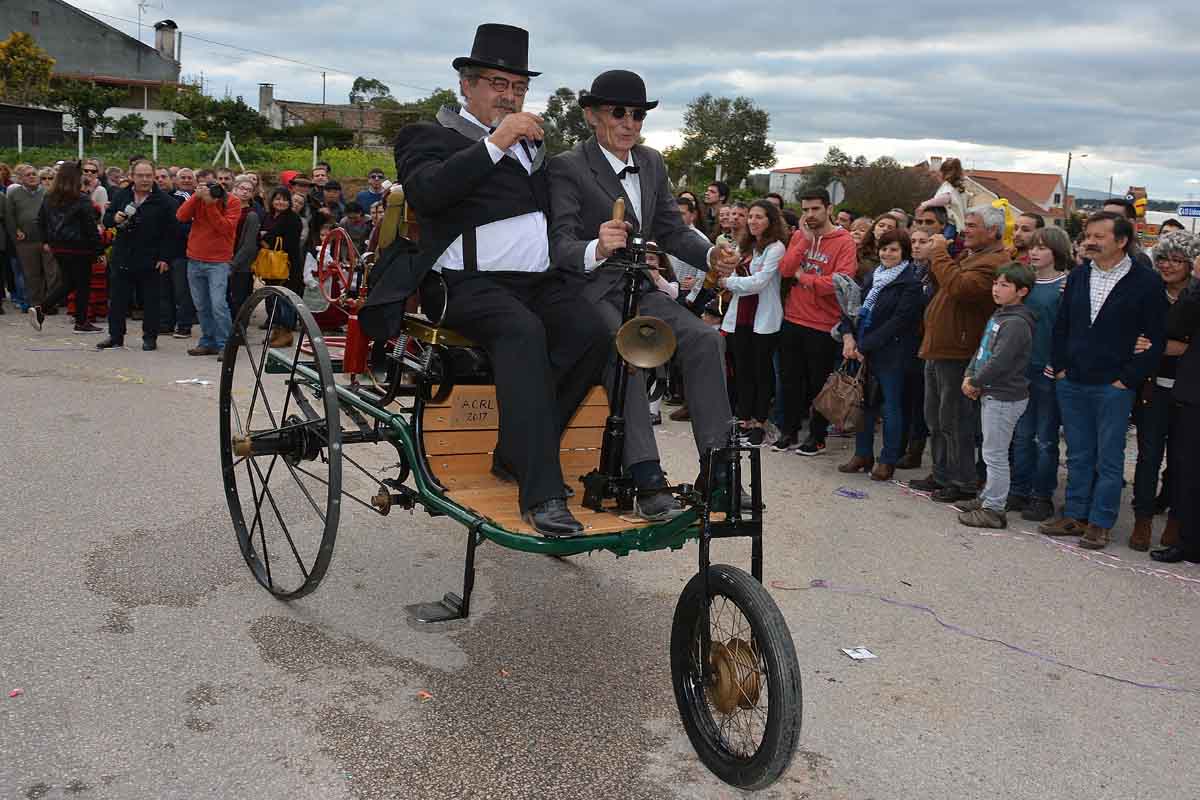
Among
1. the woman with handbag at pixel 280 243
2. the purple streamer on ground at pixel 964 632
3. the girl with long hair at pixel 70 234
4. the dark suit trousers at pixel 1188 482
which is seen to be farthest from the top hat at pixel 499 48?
the girl with long hair at pixel 70 234

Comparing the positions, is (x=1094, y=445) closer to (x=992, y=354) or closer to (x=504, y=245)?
(x=992, y=354)

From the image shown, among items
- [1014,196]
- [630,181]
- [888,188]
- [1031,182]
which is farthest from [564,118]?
[630,181]

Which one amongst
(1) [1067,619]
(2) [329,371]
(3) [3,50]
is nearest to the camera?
(2) [329,371]

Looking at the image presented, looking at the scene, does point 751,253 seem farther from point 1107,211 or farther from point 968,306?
point 1107,211

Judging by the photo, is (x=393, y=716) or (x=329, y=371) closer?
(x=393, y=716)

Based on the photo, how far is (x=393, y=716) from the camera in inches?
146

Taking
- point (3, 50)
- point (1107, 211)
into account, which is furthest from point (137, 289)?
point (3, 50)

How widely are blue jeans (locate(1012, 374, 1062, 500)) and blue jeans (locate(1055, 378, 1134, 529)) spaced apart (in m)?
0.28

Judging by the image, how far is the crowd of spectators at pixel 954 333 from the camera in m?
6.18

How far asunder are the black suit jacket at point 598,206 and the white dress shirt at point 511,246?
0.25ft

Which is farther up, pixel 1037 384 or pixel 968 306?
pixel 968 306

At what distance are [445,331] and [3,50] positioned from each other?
57.6 m

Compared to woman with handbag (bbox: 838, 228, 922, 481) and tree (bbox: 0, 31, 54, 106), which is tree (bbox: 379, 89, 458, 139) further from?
woman with handbag (bbox: 838, 228, 922, 481)

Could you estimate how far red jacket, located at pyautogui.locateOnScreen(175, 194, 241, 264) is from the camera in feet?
36.8
